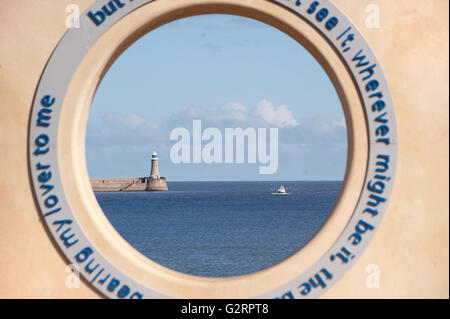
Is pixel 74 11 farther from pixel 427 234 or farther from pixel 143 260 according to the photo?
pixel 427 234

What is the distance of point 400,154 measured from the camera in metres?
7.23

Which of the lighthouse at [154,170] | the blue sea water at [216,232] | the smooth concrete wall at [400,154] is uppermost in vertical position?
the lighthouse at [154,170]

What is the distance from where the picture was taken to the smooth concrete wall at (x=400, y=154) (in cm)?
722

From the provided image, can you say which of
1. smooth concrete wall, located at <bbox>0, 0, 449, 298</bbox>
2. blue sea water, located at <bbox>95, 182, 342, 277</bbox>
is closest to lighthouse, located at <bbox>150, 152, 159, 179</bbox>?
blue sea water, located at <bbox>95, 182, 342, 277</bbox>

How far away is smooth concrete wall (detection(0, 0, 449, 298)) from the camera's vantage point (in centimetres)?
722

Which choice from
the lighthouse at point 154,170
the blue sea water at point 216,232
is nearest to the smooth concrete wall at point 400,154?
the blue sea water at point 216,232

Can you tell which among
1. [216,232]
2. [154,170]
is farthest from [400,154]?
[154,170]

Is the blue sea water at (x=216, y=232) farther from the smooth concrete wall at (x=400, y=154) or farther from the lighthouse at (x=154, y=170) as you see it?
the smooth concrete wall at (x=400, y=154)

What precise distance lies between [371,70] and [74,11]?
112 inches

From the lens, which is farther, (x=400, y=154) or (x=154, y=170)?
(x=154, y=170)

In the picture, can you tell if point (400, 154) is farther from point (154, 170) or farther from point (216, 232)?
point (154, 170)

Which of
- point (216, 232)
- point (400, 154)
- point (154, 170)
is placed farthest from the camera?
point (154, 170)

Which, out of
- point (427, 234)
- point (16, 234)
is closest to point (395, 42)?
point (427, 234)

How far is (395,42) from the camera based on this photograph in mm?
7227
